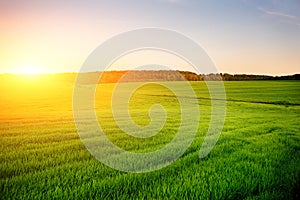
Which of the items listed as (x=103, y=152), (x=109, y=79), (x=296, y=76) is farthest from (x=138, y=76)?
(x=103, y=152)

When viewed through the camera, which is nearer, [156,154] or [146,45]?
[156,154]

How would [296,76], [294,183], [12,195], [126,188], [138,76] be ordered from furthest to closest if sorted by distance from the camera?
[296,76], [138,76], [294,183], [126,188], [12,195]

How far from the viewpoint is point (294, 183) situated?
7262mm

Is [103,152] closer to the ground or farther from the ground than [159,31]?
closer to the ground

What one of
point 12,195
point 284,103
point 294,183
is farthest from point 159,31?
point 284,103

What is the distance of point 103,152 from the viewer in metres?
9.10

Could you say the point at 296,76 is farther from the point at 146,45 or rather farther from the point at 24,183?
the point at 24,183

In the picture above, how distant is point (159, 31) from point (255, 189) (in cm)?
869

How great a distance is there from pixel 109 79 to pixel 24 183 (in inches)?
2733

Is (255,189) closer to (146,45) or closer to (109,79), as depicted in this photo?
(146,45)

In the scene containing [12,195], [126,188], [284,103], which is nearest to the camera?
[12,195]

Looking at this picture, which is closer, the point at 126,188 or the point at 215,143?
the point at 126,188

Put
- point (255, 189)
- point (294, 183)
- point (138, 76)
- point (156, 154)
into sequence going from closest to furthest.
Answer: point (255, 189)
point (294, 183)
point (156, 154)
point (138, 76)

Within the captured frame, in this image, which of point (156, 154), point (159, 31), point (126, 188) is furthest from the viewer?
point (159, 31)
